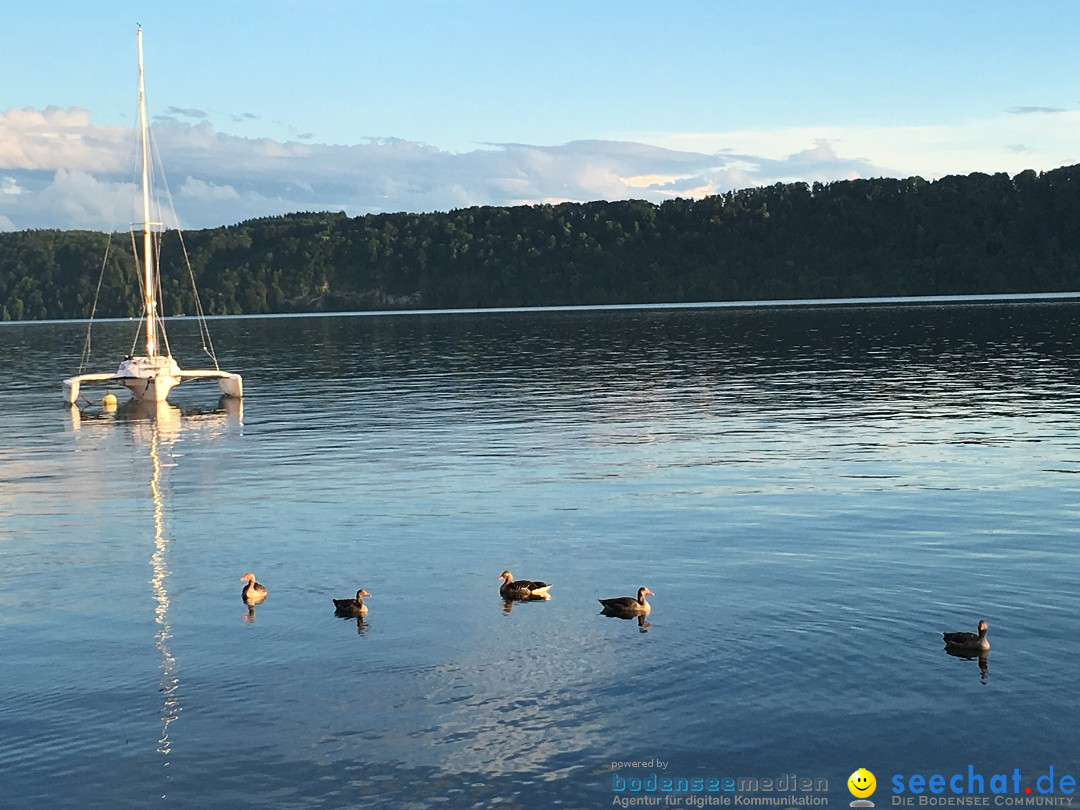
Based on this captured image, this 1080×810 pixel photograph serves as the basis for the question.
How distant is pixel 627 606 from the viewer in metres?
26.6

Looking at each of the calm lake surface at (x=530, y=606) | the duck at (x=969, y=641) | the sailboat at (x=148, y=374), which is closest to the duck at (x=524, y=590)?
the calm lake surface at (x=530, y=606)

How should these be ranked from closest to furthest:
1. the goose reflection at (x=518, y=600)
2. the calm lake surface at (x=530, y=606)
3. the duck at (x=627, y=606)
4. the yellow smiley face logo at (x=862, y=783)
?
1. the yellow smiley face logo at (x=862, y=783)
2. the calm lake surface at (x=530, y=606)
3. the duck at (x=627, y=606)
4. the goose reflection at (x=518, y=600)

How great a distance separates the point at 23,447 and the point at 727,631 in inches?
1777

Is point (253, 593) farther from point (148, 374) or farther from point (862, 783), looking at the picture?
point (148, 374)

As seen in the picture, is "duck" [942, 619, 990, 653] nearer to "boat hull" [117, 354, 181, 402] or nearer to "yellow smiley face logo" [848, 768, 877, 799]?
"yellow smiley face logo" [848, 768, 877, 799]

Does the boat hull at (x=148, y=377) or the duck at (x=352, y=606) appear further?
the boat hull at (x=148, y=377)

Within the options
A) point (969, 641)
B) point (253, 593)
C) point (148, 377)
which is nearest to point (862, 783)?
point (969, 641)

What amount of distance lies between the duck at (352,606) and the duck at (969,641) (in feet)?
39.1

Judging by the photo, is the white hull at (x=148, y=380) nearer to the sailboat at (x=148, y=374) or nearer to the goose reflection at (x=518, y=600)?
the sailboat at (x=148, y=374)

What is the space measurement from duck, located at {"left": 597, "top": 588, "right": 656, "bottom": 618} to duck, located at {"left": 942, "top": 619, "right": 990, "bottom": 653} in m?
6.10

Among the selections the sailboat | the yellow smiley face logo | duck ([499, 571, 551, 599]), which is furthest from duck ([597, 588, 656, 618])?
the sailboat

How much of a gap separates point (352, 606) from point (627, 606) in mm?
5897

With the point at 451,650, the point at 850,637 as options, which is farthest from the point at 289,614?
the point at 850,637

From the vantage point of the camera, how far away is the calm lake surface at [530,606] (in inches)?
772
